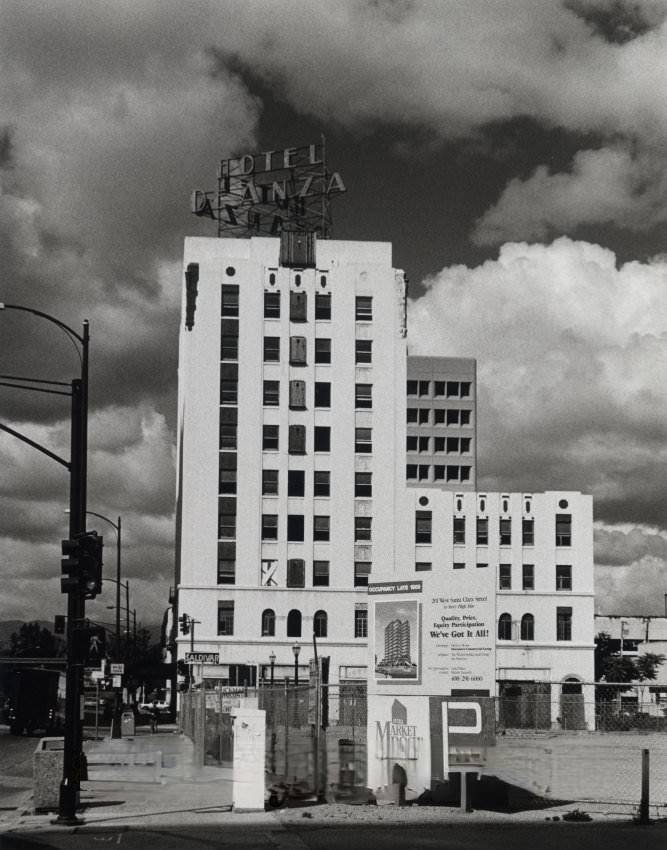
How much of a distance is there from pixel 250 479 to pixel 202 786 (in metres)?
65.3

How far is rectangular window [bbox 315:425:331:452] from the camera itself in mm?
92062

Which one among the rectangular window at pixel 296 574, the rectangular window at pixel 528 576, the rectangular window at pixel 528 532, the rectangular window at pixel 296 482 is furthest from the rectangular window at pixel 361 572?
the rectangular window at pixel 528 532

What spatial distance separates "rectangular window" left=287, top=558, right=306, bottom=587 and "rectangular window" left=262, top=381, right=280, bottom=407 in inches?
466

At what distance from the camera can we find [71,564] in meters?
21.8

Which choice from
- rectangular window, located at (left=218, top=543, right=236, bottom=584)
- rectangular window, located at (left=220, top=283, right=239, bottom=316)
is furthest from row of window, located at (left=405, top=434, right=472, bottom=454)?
rectangular window, located at (left=218, top=543, right=236, bottom=584)

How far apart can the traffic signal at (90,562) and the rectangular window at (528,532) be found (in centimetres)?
7363

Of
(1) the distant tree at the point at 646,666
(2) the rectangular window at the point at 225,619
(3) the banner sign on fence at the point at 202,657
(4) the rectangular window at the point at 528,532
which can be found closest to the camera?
(3) the banner sign on fence at the point at 202,657

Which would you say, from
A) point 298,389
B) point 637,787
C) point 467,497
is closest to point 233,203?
point 298,389

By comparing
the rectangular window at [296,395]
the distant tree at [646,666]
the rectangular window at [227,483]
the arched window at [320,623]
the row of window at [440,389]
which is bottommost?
the distant tree at [646,666]

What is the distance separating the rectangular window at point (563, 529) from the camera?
93744 mm

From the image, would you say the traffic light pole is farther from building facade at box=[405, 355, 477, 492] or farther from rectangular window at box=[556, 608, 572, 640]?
building facade at box=[405, 355, 477, 492]

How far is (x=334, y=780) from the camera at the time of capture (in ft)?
73.6

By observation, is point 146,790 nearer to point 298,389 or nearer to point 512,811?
point 512,811

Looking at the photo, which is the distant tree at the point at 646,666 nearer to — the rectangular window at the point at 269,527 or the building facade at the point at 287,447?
the building facade at the point at 287,447
